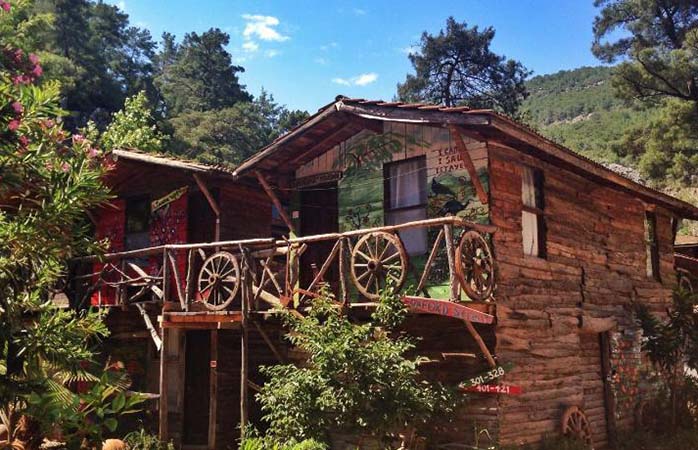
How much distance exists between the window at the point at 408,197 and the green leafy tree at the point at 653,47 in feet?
73.9

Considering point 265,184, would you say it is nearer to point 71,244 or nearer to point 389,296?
point 389,296

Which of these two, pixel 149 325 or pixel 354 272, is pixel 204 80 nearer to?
pixel 149 325

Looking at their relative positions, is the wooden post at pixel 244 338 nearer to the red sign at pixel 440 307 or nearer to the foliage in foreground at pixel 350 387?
the foliage in foreground at pixel 350 387

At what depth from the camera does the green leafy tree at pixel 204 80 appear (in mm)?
52406

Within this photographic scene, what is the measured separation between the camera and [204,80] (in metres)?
54.2

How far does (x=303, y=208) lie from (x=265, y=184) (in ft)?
4.15

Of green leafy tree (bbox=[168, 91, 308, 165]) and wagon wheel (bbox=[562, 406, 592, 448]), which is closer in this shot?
wagon wheel (bbox=[562, 406, 592, 448])

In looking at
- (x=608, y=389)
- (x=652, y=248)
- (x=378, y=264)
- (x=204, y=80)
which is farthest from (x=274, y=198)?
(x=204, y=80)

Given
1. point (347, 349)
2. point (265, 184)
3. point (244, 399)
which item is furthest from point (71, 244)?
point (265, 184)

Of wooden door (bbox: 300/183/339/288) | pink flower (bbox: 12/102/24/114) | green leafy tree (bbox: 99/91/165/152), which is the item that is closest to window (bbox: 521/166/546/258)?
wooden door (bbox: 300/183/339/288)

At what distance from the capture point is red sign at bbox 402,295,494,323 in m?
9.27

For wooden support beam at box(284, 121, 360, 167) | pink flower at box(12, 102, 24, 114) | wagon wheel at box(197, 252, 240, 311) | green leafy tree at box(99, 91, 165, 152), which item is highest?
green leafy tree at box(99, 91, 165, 152)

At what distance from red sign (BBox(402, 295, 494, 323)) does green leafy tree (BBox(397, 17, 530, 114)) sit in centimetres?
2948

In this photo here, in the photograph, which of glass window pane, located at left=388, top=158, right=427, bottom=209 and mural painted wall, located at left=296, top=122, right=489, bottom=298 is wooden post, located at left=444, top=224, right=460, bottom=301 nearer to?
mural painted wall, located at left=296, top=122, right=489, bottom=298
